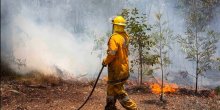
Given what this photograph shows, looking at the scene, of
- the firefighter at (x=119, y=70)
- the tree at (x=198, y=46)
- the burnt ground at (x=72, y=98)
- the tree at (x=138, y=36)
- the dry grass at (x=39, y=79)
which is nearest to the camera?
the firefighter at (x=119, y=70)

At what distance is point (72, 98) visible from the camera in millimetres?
10672

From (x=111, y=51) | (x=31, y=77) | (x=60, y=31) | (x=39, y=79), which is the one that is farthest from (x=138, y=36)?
(x=60, y=31)

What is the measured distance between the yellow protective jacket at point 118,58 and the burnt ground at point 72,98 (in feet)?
6.79

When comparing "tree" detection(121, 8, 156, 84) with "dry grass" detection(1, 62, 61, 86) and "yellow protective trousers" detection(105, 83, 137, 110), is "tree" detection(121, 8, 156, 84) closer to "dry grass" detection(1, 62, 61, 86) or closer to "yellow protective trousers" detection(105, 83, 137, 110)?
"dry grass" detection(1, 62, 61, 86)

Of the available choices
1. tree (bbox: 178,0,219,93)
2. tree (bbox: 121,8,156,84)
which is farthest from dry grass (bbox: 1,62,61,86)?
tree (bbox: 178,0,219,93)

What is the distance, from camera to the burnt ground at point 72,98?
9.93 meters

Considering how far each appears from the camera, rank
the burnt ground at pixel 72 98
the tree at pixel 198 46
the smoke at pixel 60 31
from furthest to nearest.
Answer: the smoke at pixel 60 31
the tree at pixel 198 46
the burnt ground at pixel 72 98

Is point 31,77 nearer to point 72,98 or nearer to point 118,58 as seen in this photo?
point 72,98

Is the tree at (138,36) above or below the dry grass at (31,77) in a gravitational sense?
above

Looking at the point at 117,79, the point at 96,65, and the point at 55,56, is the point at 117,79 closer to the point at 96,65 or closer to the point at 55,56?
the point at 55,56

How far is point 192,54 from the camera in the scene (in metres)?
12.1

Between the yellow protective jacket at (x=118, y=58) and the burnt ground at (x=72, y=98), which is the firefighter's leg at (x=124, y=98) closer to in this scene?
the yellow protective jacket at (x=118, y=58)

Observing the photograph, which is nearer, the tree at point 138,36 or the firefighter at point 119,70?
the firefighter at point 119,70

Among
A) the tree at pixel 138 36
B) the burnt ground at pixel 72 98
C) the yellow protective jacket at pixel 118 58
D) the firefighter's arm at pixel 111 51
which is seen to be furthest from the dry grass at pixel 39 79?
the firefighter's arm at pixel 111 51
